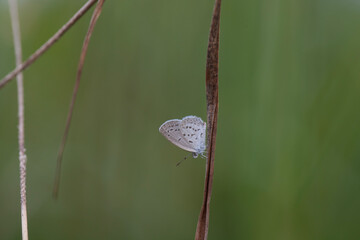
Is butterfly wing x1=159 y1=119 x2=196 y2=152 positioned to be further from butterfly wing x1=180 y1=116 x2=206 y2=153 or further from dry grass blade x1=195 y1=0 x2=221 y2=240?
dry grass blade x1=195 y1=0 x2=221 y2=240

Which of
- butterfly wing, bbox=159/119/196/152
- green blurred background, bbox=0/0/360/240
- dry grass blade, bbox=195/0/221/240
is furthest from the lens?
green blurred background, bbox=0/0/360/240

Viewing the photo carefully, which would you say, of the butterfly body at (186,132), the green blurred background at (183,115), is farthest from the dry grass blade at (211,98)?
the green blurred background at (183,115)

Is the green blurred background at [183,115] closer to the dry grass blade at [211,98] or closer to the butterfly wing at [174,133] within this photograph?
the butterfly wing at [174,133]

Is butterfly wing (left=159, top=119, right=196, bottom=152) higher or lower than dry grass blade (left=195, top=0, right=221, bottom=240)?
lower

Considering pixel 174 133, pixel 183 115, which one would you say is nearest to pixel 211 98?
pixel 174 133

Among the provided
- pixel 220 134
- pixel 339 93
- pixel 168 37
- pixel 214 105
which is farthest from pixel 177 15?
pixel 214 105

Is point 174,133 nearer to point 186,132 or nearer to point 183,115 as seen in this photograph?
point 186,132

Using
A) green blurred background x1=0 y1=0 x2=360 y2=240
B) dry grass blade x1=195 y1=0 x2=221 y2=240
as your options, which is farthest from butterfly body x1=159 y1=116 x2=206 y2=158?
dry grass blade x1=195 y1=0 x2=221 y2=240
